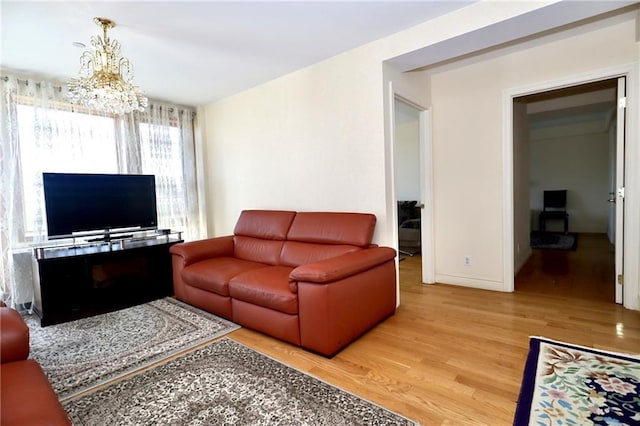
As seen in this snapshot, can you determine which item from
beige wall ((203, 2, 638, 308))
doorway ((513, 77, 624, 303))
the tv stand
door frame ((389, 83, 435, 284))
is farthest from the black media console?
doorway ((513, 77, 624, 303))

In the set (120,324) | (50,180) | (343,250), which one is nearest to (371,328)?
(343,250)

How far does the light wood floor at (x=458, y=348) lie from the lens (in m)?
1.68

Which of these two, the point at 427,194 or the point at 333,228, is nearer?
the point at 333,228

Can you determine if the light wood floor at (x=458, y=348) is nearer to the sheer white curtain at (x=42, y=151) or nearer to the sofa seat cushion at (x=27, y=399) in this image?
the sofa seat cushion at (x=27, y=399)

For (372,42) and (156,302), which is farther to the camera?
(156,302)

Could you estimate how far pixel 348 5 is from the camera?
2297 millimetres

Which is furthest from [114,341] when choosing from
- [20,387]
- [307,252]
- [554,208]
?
[554,208]

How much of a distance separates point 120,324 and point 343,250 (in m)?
2.10

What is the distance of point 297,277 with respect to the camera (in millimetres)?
2189

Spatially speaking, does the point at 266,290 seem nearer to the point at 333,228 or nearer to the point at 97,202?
the point at 333,228

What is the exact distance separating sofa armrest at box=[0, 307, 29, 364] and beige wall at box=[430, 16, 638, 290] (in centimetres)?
362

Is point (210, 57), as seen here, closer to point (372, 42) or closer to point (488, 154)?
point (372, 42)

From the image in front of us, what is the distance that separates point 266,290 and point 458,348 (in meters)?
1.43

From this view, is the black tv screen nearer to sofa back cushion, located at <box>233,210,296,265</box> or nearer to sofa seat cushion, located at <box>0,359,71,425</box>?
sofa back cushion, located at <box>233,210,296,265</box>
